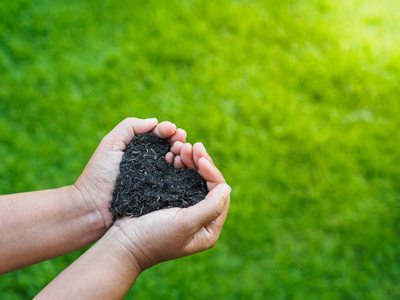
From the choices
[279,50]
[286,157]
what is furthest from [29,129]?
[279,50]

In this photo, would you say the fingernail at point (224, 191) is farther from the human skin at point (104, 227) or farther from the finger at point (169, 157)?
the finger at point (169, 157)

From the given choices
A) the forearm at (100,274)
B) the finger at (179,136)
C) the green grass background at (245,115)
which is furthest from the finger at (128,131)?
the green grass background at (245,115)

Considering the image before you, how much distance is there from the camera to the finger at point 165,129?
2.39m

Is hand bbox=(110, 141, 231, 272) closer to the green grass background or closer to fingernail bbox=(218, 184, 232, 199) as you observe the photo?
fingernail bbox=(218, 184, 232, 199)

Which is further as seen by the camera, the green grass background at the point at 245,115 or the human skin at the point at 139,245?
the green grass background at the point at 245,115

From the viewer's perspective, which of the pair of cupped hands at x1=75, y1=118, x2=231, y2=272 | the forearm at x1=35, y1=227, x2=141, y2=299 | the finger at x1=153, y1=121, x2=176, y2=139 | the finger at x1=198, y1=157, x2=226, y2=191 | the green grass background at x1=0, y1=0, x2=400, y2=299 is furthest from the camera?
the green grass background at x1=0, y1=0, x2=400, y2=299

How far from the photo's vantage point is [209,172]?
7.43 feet

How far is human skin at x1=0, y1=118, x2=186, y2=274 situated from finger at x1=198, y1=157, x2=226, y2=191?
0.99 ft

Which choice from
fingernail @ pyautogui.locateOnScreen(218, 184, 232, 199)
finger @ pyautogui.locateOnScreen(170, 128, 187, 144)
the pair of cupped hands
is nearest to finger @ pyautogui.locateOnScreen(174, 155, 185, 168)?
the pair of cupped hands

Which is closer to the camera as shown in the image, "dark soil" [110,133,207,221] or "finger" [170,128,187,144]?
"dark soil" [110,133,207,221]

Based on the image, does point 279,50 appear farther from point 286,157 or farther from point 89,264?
point 89,264

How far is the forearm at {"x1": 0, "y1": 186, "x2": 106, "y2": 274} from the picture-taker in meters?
2.13

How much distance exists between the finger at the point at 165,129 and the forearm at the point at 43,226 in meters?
0.64

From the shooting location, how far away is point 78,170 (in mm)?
3572
